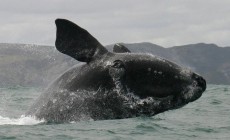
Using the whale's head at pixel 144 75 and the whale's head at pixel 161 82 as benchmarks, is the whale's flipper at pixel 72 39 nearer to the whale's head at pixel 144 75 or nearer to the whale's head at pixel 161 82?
the whale's head at pixel 144 75

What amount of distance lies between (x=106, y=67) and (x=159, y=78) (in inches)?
48.1

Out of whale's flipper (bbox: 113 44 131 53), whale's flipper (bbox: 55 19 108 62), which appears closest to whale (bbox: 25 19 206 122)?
whale's flipper (bbox: 55 19 108 62)

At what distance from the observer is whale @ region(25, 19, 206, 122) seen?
35.0 feet

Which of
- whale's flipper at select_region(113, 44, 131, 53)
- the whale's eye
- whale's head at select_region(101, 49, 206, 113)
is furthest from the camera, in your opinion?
whale's flipper at select_region(113, 44, 131, 53)

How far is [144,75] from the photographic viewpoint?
35.1 feet

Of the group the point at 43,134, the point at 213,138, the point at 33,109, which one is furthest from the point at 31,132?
the point at 213,138

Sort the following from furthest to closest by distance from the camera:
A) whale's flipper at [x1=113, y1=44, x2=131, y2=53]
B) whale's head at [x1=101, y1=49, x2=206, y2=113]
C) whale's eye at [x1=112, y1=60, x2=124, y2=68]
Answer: whale's flipper at [x1=113, y1=44, x2=131, y2=53] < whale's eye at [x1=112, y1=60, x2=124, y2=68] < whale's head at [x1=101, y1=49, x2=206, y2=113]

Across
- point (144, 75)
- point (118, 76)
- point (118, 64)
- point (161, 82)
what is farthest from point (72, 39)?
point (161, 82)

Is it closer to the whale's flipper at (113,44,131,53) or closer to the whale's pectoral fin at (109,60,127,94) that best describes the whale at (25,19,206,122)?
the whale's pectoral fin at (109,60,127,94)

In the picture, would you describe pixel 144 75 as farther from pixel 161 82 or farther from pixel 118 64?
pixel 118 64

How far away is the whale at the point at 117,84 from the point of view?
10.7 m

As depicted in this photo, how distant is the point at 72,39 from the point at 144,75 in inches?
69.9

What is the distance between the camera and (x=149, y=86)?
35.1ft

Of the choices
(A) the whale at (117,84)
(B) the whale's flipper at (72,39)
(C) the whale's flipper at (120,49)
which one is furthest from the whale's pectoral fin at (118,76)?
(C) the whale's flipper at (120,49)
